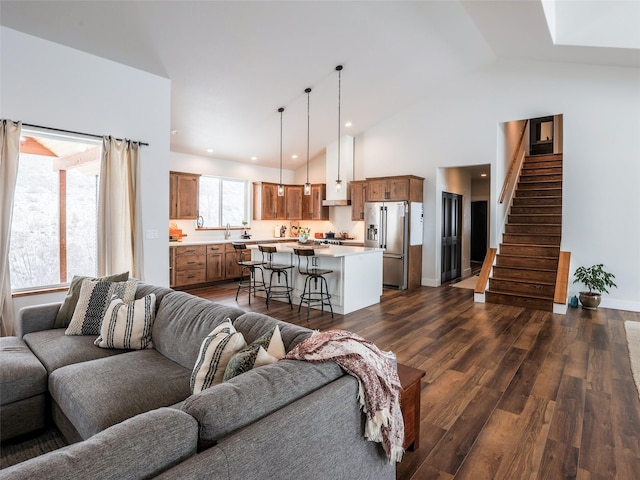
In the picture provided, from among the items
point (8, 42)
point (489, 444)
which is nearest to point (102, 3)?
point (8, 42)

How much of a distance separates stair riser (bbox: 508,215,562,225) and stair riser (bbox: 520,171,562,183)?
1.25m

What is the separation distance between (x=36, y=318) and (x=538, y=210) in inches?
316

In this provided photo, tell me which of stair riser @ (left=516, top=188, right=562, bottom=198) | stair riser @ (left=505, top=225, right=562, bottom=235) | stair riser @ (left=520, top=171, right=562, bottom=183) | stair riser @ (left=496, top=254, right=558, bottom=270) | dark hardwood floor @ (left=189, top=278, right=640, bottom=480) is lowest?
dark hardwood floor @ (left=189, top=278, right=640, bottom=480)

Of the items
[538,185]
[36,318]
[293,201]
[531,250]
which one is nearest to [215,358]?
[36,318]

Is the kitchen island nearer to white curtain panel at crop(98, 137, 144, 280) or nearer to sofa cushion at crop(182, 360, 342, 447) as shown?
white curtain panel at crop(98, 137, 144, 280)

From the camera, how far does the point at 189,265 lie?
22.5ft

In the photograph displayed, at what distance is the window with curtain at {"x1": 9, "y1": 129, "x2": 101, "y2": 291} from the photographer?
12.3 feet

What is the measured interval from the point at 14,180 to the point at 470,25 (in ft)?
20.2

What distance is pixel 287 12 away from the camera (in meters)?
4.20

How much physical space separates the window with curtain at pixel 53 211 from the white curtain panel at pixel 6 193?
0.58 ft

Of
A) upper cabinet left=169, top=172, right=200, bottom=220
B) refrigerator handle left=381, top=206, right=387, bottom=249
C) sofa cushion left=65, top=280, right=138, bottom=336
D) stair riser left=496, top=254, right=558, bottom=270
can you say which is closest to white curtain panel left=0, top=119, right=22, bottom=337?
sofa cushion left=65, top=280, right=138, bottom=336

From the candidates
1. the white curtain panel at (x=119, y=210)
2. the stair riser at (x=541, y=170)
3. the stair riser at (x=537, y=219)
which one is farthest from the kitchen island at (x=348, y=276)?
the stair riser at (x=541, y=170)

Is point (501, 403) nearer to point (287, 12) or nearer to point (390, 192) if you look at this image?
point (287, 12)

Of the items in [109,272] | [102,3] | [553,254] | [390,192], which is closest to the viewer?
[102,3]
